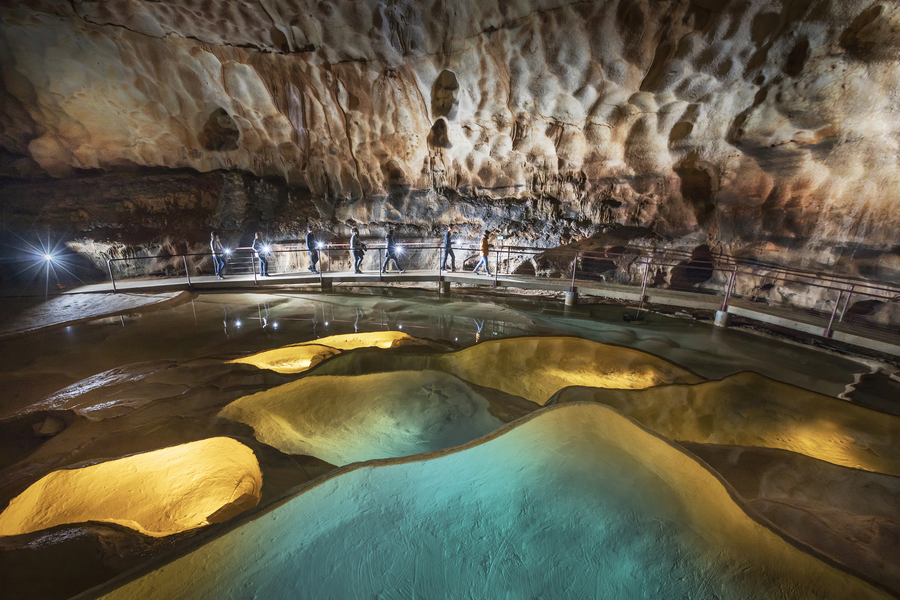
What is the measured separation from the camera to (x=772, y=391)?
406 centimetres

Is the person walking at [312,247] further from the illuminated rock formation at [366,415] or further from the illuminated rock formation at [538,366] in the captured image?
the illuminated rock formation at [366,415]

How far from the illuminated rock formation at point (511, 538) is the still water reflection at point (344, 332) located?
278 centimetres

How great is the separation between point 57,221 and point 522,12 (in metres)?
12.7

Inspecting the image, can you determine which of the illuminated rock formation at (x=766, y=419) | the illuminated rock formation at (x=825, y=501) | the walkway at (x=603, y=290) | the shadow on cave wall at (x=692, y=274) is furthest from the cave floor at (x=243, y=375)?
the shadow on cave wall at (x=692, y=274)

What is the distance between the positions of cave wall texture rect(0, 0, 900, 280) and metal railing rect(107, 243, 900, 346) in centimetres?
46

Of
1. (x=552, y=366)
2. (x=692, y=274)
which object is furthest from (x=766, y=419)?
(x=692, y=274)

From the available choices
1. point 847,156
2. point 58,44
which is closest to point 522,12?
point 847,156

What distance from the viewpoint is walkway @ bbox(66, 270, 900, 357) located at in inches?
224

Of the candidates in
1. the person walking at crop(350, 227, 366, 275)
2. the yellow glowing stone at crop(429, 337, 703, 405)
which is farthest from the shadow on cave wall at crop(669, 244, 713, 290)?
the person walking at crop(350, 227, 366, 275)

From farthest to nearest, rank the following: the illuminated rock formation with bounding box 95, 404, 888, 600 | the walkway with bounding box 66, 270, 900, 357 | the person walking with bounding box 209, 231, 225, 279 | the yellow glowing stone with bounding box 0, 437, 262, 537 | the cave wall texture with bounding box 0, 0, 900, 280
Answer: the person walking with bounding box 209, 231, 225, 279 → the cave wall texture with bounding box 0, 0, 900, 280 → the walkway with bounding box 66, 270, 900, 357 → the yellow glowing stone with bounding box 0, 437, 262, 537 → the illuminated rock formation with bounding box 95, 404, 888, 600

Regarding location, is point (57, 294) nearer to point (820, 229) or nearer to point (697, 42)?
point (697, 42)

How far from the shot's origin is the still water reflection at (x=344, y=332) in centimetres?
459

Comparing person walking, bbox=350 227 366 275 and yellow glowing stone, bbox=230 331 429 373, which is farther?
person walking, bbox=350 227 366 275

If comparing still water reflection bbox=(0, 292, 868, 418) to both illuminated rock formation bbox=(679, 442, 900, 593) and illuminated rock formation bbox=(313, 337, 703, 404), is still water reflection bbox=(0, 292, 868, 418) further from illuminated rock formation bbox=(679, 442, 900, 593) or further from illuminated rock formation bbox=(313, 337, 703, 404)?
illuminated rock formation bbox=(679, 442, 900, 593)
